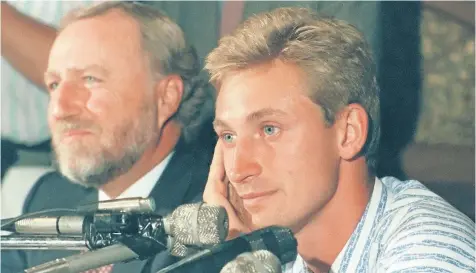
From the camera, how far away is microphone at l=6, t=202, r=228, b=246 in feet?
3.58

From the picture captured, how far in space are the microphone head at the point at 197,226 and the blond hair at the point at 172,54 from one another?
0.40 m

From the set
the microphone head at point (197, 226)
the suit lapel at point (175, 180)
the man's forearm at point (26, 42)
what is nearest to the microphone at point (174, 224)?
the microphone head at point (197, 226)

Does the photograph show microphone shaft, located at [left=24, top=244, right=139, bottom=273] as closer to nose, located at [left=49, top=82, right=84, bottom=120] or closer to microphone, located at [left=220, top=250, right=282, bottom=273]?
microphone, located at [left=220, top=250, right=282, bottom=273]

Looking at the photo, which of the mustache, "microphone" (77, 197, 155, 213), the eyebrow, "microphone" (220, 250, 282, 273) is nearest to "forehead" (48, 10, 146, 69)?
the mustache

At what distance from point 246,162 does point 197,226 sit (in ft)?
0.94

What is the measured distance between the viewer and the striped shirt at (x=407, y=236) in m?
1.19

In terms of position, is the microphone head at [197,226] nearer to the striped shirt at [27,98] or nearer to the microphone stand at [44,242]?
the microphone stand at [44,242]

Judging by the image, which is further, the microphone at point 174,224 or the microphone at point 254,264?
the microphone at point 174,224

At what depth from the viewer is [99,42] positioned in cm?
158

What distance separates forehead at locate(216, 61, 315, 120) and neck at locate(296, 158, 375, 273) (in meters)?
0.15

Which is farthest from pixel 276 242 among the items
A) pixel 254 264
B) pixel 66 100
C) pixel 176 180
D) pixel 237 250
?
pixel 66 100

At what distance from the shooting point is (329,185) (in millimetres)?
1334

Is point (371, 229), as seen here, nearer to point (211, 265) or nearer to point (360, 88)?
point (360, 88)

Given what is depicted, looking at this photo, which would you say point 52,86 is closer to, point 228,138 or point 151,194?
point 151,194
